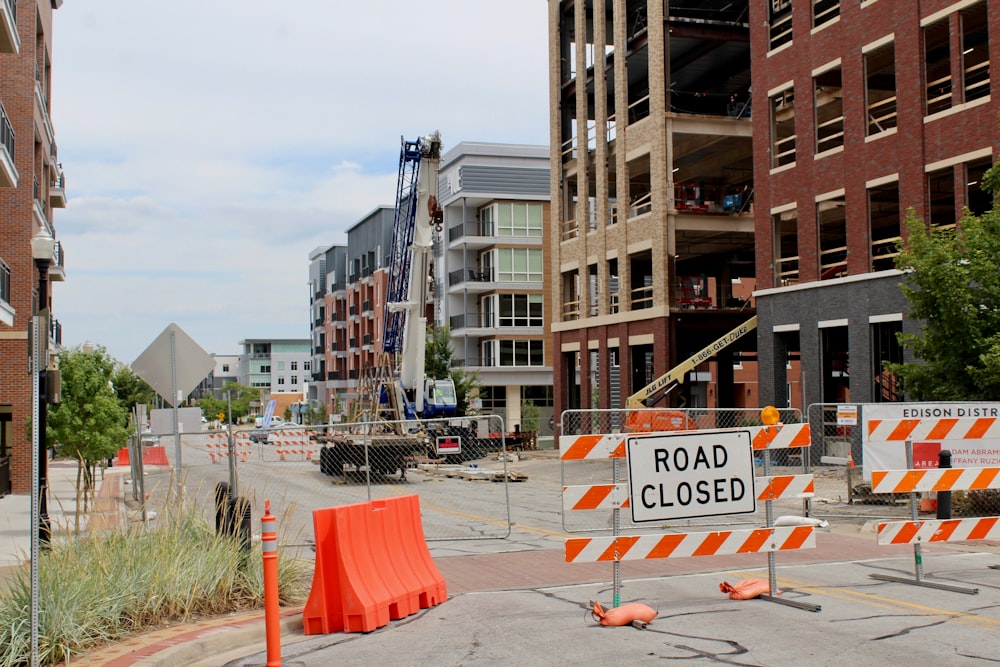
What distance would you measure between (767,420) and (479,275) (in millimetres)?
54209

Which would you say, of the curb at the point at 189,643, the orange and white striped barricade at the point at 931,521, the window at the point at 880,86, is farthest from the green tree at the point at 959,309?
the curb at the point at 189,643

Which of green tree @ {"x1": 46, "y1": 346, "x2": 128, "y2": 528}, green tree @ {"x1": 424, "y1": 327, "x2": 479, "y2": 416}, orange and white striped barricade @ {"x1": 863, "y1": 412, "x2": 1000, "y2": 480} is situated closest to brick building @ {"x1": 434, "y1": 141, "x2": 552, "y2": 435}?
green tree @ {"x1": 424, "y1": 327, "x2": 479, "y2": 416}

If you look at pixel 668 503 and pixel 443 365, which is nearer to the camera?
pixel 668 503

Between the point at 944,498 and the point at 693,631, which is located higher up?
the point at 944,498

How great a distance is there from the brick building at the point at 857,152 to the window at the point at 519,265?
96.8 feet

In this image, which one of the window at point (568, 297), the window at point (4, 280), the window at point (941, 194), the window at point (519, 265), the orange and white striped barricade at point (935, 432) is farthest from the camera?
the window at point (519, 265)

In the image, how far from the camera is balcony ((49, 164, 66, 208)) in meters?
43.2

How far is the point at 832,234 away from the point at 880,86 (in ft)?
21.1

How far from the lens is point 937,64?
3017cm

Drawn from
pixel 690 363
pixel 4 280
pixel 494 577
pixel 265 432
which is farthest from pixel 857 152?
pixel 4 280

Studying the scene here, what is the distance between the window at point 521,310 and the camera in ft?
212

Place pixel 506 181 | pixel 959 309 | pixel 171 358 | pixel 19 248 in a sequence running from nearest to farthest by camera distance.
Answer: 1. pixel 171 358
2. pixel 959 309
3. pixel 19 248
4. pixel 506 181

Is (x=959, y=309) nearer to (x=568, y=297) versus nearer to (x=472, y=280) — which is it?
(x=568, y=297)

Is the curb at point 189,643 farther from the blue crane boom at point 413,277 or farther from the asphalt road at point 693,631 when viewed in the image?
the blue crane boom at point 413,277
